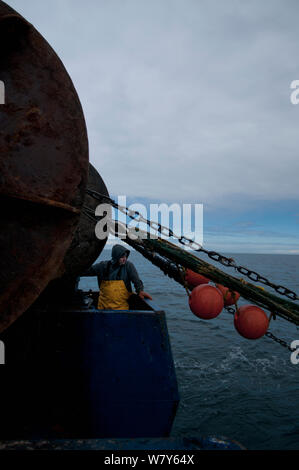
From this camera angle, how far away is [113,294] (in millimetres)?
5234

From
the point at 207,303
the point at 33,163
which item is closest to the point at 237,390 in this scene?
the point at 207,303

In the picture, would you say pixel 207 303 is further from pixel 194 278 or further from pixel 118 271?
pixel 118 271

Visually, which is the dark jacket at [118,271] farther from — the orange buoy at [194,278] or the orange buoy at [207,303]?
the orange buoy at [207,303]

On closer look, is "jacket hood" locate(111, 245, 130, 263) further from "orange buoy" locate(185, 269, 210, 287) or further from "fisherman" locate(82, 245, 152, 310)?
"orange buoy" locate(185, 269, 210, 287)

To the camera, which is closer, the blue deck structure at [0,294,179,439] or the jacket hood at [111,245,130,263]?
the blue deck structure at [0,294,179,439]

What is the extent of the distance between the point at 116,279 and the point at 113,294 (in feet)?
0.90

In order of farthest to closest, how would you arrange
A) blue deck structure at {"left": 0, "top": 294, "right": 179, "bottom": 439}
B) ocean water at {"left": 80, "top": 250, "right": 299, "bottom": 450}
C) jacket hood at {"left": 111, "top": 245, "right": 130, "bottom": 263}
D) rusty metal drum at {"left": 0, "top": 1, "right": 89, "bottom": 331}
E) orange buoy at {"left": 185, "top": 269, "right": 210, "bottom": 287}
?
ocean water at {"left": 80, "top": 250, "right": 299, "bottom": 450} → orange buoy at {"left": 185, "top": 269, "right": 210, "bottom": 287} → jacket hood at {"left": 111, "top": 245, "right": 130, "bottom": 263} → blue deck structure at {"left": 0, "top": 294, "right": 179, "bottom": 439} → rusty metal drum at {"left": 0, "top": 1, "right": 89, "bottom": 331}

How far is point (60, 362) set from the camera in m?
3.55

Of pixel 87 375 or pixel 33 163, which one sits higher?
pixel 33 163

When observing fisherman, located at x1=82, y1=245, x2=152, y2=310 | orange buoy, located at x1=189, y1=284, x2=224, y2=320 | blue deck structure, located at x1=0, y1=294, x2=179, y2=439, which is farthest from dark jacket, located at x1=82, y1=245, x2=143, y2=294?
blue deck structure, located at x1=0, y1=294, x2=179, y2=439

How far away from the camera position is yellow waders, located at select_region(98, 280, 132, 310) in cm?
521

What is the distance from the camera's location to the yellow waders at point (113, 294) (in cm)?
521
